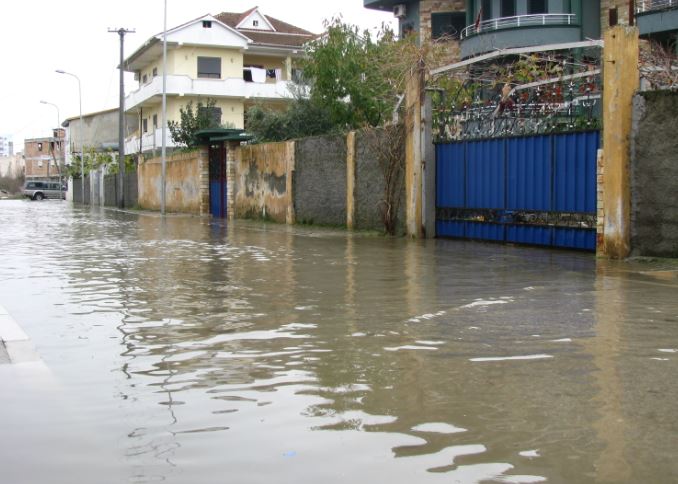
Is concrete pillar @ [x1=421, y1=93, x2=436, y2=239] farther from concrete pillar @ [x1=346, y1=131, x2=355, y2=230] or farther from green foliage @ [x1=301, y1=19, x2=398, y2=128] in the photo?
green foliage @ [x1=301, y1=19, x2=398, y2=128]

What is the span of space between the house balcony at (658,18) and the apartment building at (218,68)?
2550 cm

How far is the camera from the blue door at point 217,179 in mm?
32719

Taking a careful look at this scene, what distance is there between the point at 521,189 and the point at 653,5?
57.2 feet

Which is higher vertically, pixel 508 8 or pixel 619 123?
pixel 508 8

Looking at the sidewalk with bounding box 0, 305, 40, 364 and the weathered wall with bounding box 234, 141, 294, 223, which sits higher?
the weathered wall with bounding box 234, 141, 294, 223

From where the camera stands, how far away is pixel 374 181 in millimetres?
20688

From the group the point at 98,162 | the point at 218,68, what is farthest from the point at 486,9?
the point at 98,162

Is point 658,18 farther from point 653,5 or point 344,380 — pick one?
point 344,380

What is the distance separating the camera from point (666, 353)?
21.0ft

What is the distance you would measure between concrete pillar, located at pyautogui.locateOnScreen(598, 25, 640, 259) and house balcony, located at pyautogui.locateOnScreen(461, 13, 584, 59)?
1909 centimetres

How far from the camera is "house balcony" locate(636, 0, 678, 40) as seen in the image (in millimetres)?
29609

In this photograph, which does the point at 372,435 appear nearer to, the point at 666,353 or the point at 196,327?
the point at 666,353

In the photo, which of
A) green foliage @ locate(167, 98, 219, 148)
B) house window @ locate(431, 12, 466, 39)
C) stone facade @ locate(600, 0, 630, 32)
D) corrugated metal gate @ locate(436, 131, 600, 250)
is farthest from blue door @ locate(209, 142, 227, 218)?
corrugated metal gate @ locate(436, 131, 600, 250)

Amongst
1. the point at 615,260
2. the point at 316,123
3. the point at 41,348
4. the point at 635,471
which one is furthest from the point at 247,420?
the point at 316,123
